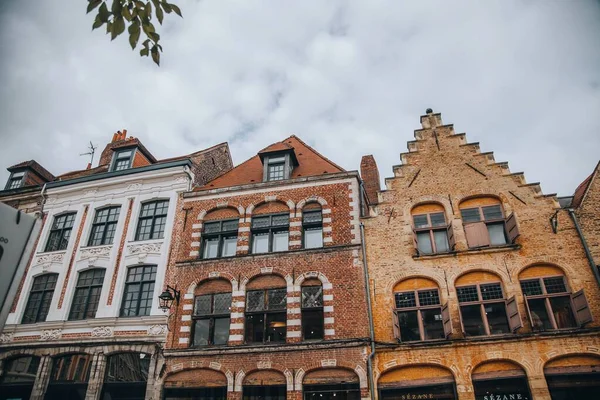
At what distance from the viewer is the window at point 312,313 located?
46.3 feet

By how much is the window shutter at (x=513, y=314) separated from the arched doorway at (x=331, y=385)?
16.1 feet

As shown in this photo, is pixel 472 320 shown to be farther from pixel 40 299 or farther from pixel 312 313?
pixel 40 299

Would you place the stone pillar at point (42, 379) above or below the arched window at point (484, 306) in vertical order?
below

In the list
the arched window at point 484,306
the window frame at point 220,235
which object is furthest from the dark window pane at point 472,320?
the window frame at point 220,235

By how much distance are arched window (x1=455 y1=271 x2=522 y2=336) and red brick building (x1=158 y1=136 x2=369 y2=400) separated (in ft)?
10.4

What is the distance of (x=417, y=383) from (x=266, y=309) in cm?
546

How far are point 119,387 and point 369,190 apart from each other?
12846mm

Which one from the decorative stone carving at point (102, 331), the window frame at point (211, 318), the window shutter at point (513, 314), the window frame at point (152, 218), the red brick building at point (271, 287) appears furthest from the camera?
the window frame at point (152, 218)

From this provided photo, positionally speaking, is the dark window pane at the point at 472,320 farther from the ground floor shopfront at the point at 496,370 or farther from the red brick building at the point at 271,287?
the red brick building at the point at 271,287

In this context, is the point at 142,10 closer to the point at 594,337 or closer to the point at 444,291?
the point at 444,291

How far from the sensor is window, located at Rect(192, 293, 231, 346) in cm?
1504

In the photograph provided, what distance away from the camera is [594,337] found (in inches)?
472

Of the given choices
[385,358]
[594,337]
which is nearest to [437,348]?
[385,358]

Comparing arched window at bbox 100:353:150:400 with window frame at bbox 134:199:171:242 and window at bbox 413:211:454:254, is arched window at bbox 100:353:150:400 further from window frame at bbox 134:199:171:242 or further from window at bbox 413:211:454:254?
window at bbox 413:211:454:254
